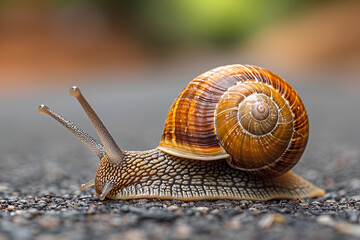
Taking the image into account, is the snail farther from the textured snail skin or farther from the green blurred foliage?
the green blurred foliage

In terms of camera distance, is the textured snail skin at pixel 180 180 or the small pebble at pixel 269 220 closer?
the small pebble at pixel 269 220

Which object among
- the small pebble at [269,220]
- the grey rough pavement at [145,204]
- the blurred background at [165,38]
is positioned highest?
the blurred background at [165,38]

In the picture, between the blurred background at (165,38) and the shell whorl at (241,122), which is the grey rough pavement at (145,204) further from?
the blurred background at (165,38)

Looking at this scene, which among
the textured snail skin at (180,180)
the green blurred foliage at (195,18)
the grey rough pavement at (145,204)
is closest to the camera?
the grey rough pavement at (145,204)

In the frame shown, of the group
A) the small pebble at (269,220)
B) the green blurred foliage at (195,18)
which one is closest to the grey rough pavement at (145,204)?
the small pebble at (269,220)

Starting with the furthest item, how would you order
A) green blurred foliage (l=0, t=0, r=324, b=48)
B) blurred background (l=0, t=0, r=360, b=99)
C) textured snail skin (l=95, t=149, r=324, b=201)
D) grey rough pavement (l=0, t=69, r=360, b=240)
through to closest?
green blurred foliage (l=0, t=0, r=324, b=48) < blurred background (l=0, t=0, r=360, b=99) < textured snail skin (l=95, t=149, r=324, b=201) < grey rough pavement (l=0, t=69, r=360, b=240)

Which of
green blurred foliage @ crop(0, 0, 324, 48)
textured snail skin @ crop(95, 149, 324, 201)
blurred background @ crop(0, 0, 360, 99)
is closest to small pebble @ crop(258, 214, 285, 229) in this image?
textured snail skin @ crop(95, 149, 324, 201)

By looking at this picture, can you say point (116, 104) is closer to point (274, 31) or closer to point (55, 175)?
point (55, 175)
